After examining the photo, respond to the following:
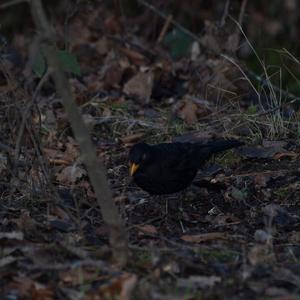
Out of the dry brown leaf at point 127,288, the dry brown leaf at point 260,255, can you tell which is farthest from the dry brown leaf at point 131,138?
the dry brown leaf at point 127,288

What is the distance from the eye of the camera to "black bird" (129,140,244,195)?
5.21 meters

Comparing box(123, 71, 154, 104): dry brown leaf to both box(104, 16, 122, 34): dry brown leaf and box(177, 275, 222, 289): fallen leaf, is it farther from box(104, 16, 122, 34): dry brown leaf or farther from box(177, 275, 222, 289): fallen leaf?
box(177, 275, 222, 289): fallen leaf

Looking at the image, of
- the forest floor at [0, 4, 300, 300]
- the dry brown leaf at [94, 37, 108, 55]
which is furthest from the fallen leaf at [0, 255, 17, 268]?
the dry brown leaf at [94, 37, 108, 55]

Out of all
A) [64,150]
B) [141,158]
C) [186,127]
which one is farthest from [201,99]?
[141,158]

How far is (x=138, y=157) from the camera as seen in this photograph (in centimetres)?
518

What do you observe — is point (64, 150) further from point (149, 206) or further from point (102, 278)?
point (102, 278)

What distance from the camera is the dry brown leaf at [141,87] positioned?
7.43 metres

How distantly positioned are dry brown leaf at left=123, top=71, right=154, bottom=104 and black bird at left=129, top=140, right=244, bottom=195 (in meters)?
1.94

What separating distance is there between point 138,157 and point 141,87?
2.44m

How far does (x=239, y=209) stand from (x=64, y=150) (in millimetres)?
1811

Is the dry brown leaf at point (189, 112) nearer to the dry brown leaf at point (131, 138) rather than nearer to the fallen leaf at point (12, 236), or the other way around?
the dry brown leaf at point (131, 138)

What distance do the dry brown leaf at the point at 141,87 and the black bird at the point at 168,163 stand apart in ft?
6.36

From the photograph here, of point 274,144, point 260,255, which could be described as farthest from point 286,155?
point 260,255

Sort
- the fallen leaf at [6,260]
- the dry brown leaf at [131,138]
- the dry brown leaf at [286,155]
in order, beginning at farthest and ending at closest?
the dry brown leaf at [131,138]
the dry brown leaf at [286,155]
the fallen leaf at [6,260]
